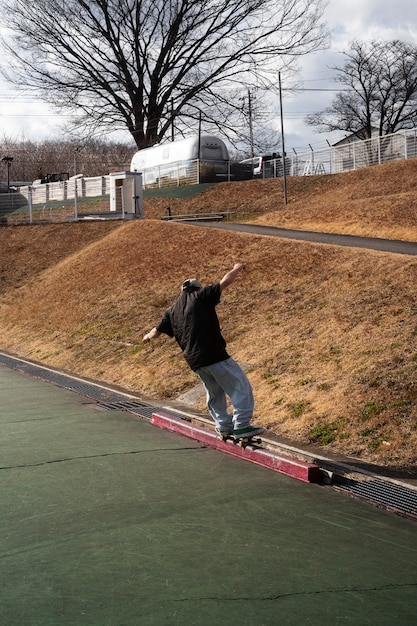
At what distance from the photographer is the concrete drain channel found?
6.98 m

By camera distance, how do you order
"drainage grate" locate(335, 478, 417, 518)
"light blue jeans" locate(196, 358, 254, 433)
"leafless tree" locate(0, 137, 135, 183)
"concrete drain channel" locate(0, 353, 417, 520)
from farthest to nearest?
1. "leafless tree" locate(0, 137, 135, 183)
2. "light blue jeans" locate(196, 358, 254, 433)
3. "concrete drain channel" locate(0, 353, 417, 520)
4. "drainage grate" locate(335, 478, 417, 518)

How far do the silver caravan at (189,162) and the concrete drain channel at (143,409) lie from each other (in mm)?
29115

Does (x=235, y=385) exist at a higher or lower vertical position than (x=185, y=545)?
higher

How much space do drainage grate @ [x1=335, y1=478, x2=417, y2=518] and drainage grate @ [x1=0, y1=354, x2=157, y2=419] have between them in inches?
168

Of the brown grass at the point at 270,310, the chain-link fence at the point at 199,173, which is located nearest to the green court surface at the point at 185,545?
the brown grass at the point at 270,310

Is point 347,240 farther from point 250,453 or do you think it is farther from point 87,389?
point 250,453

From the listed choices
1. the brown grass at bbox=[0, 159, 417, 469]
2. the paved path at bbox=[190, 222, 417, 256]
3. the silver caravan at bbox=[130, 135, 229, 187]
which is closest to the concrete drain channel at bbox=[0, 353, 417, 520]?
the brown grass at bbox=[0, 159, 417, 469]

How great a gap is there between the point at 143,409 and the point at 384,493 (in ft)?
17.5

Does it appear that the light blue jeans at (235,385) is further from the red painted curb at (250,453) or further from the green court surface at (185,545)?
the green court surface at (185,545)

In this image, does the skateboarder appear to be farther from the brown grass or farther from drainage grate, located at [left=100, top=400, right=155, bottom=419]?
drainage grate, located at [left=100, top=400, right=155, bottom=419]

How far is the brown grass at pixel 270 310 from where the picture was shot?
10094mm

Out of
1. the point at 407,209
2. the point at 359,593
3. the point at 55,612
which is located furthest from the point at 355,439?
the point at 407,209

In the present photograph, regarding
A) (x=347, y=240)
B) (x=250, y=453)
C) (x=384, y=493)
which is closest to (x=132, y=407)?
(x=250, y=453)

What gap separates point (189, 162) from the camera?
47969mm
